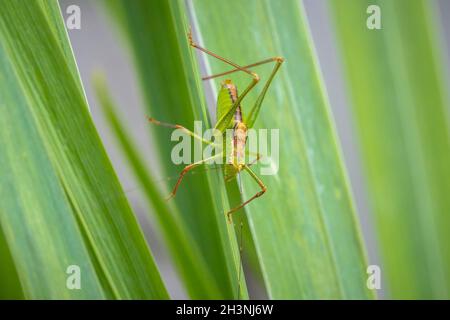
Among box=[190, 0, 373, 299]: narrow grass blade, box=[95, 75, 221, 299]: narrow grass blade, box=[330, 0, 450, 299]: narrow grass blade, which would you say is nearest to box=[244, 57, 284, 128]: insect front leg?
box=[190, 0, 373, 299]: narrow grass blade

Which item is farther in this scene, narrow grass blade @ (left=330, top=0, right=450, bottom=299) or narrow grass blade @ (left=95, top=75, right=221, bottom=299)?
narrow grass blade @ (left=330, top=0, right=450, bottom=299)

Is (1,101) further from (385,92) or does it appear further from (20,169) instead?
(385,92)

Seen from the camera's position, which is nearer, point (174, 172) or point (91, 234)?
point (91, 234)

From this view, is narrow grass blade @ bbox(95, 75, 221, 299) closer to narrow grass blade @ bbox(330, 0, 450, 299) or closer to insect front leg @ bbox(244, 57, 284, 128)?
insect front leg @ bbox(244, 57, 284, 128)

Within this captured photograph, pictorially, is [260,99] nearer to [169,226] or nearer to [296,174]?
[296,174]

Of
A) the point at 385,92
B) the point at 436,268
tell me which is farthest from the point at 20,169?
the point at 436,268
